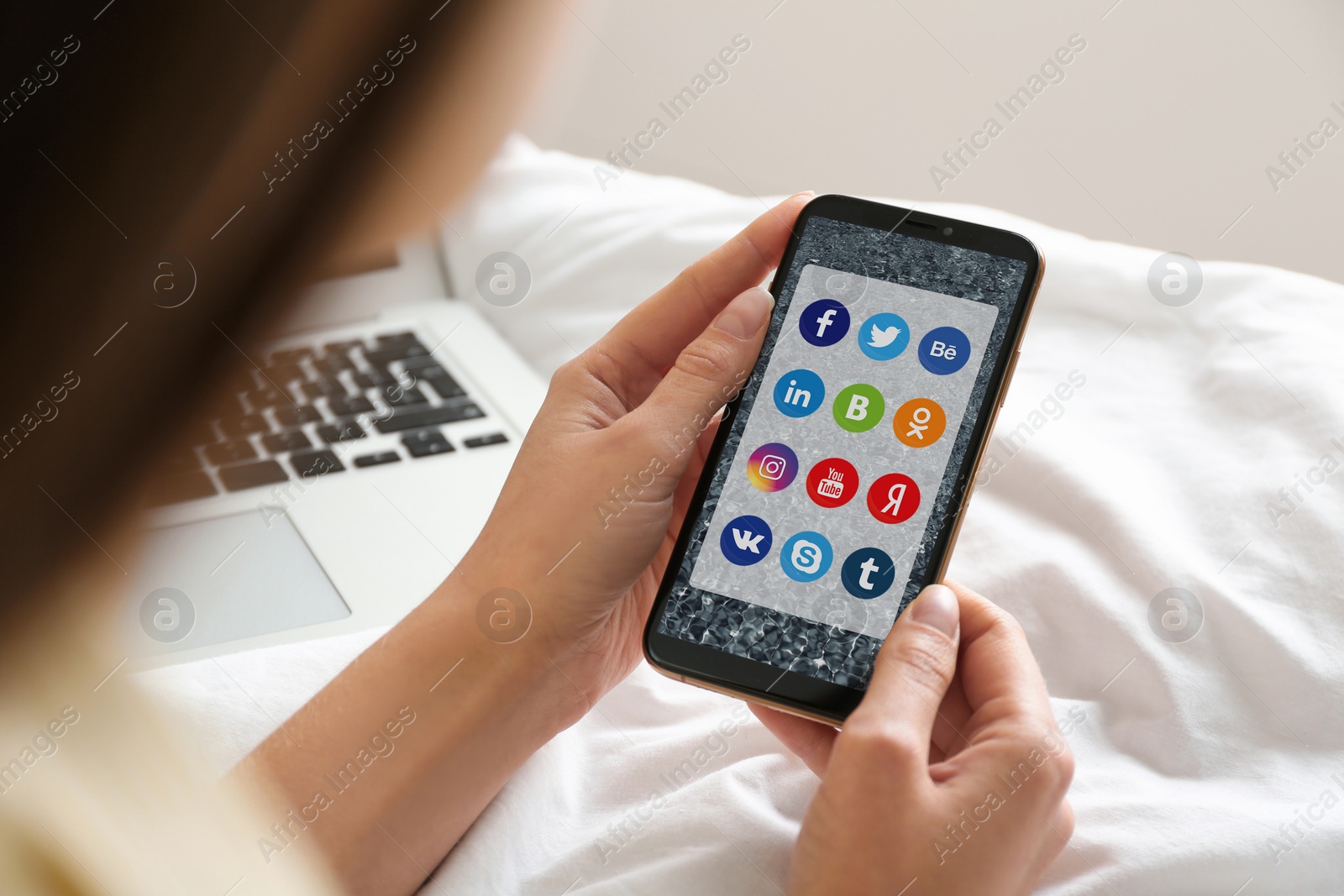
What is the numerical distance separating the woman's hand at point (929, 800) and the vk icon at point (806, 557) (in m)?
0.10

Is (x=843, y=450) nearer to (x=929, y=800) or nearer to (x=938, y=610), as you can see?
(x=938, y=610)

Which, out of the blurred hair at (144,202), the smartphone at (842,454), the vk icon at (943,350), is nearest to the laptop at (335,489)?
the smartphone at (842,454)

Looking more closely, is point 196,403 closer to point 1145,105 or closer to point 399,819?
point 399,819

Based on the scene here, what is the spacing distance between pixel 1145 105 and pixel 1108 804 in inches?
35.7

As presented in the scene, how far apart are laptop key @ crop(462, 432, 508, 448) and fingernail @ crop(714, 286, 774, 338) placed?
0.35 metres

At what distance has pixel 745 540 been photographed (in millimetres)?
621

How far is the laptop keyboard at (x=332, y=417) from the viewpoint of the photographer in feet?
2.87

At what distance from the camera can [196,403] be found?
168 millimetres

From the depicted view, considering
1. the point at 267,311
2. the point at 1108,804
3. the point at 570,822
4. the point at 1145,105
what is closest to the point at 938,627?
the point at 1108,804

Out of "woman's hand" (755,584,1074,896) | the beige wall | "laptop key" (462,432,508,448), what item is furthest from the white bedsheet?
the beige wall

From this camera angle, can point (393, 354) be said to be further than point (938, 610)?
Yes

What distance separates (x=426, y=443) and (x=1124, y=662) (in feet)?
1.98

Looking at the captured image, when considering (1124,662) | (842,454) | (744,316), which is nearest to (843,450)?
(842,454)

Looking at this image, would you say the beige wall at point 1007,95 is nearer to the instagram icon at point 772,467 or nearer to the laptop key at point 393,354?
the laptop key at point 393,354
